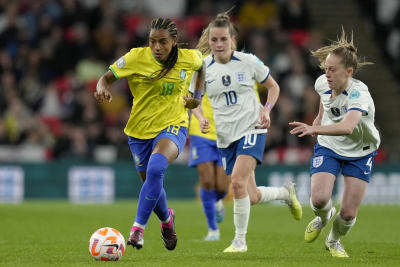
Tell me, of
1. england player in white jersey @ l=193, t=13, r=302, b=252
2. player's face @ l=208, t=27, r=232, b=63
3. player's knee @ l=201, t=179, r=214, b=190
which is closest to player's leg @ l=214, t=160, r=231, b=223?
player's knee @ l=201, t=179, r=214, b=190

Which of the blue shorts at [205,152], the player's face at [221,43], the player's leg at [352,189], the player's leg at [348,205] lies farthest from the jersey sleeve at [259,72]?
the blue shorts at [205,152]

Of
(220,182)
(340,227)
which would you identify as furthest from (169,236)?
(220,182)

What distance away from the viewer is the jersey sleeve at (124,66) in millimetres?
8375

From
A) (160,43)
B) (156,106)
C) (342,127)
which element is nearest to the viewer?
(342,127)

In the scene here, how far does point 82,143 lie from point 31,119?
1.29m

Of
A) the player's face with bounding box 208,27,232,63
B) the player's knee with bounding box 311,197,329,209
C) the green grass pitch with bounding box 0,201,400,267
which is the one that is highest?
the player's face with bounding box 208,27,232,63

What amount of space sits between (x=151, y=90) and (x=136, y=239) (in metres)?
1.49

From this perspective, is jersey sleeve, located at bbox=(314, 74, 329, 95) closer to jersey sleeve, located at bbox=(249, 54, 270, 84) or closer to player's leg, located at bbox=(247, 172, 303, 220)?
jersey sleeve, located at bbox=(249, 54, 270, 84)

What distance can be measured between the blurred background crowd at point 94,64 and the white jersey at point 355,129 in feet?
34.9

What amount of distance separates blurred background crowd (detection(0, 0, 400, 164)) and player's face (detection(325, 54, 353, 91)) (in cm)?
1094

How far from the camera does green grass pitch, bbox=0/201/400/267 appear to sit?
317 inches

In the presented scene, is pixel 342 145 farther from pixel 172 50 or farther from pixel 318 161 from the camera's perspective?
pixel 172 50

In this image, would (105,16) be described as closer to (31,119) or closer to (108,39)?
(108,39)

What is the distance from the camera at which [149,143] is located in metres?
8.67
